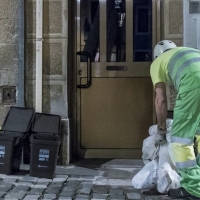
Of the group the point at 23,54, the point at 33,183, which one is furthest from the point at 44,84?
the point at 33,183

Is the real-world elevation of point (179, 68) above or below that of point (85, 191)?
above

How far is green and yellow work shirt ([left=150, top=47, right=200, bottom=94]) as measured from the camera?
4.74 m

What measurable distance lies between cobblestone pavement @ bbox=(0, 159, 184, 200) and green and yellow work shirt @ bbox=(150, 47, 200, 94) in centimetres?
117

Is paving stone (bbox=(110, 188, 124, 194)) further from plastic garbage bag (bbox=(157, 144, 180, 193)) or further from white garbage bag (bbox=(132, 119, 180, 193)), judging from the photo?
plastic garbage bag (bbox=(157, 144, 180, 193))

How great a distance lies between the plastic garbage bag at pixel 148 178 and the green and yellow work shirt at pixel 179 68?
89 cm

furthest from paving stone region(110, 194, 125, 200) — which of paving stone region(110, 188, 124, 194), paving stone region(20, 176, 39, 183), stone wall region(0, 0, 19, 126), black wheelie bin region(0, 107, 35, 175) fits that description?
stone wall region(0, 0, 19, 126)

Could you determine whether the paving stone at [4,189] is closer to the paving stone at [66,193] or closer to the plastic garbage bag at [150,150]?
the paving stone at [66,193]

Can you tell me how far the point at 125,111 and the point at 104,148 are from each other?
1.94ft

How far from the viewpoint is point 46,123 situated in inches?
244

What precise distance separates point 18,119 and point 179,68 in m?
2.33

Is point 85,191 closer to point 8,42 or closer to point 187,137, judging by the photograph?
point 187,137

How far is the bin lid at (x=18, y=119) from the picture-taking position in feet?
20.3

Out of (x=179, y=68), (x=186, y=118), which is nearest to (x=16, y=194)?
(x=186, y=118)

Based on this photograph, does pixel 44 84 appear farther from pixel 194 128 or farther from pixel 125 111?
pixel 194 128
